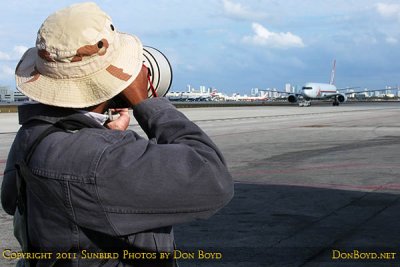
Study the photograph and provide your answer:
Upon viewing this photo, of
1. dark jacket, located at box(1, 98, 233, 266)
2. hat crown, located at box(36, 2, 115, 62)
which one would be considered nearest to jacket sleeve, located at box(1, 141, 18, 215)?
dark jacket, located at box(1, 98, 233, 266)

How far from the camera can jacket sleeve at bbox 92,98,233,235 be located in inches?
64.6

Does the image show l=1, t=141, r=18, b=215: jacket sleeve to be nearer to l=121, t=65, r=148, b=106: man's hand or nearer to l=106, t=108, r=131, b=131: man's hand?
l=106, t=108, r=131, b=131: man's hand

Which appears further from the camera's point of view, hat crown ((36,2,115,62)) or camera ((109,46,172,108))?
camera ((109,46,172,108))

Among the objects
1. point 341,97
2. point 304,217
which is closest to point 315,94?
point 341,97

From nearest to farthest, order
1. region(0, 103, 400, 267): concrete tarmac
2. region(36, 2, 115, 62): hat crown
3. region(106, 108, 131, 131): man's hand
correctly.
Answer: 1. region(36, 2, 115, 62): hat crown
2. region(106, 108, 131, 131): man's hand
3. region(0, 103, 400, 267): concrete tarmac

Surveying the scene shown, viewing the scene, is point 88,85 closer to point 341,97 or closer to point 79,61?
point 79,61

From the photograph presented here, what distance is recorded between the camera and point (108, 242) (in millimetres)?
1772

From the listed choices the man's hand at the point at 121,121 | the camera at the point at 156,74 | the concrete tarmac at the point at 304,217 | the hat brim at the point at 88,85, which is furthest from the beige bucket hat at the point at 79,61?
the concrete tarmac at the point at 304,217

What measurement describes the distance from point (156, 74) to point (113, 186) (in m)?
0.56

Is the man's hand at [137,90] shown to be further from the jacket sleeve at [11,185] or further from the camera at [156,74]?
the jacket sleeve at [11,185]

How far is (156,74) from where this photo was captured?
2.03 m

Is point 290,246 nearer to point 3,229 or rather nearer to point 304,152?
point 3,229

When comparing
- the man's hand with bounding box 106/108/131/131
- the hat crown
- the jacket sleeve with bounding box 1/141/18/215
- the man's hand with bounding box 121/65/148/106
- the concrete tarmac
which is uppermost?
A: the hat crown

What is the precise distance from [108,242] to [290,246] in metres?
4.42
